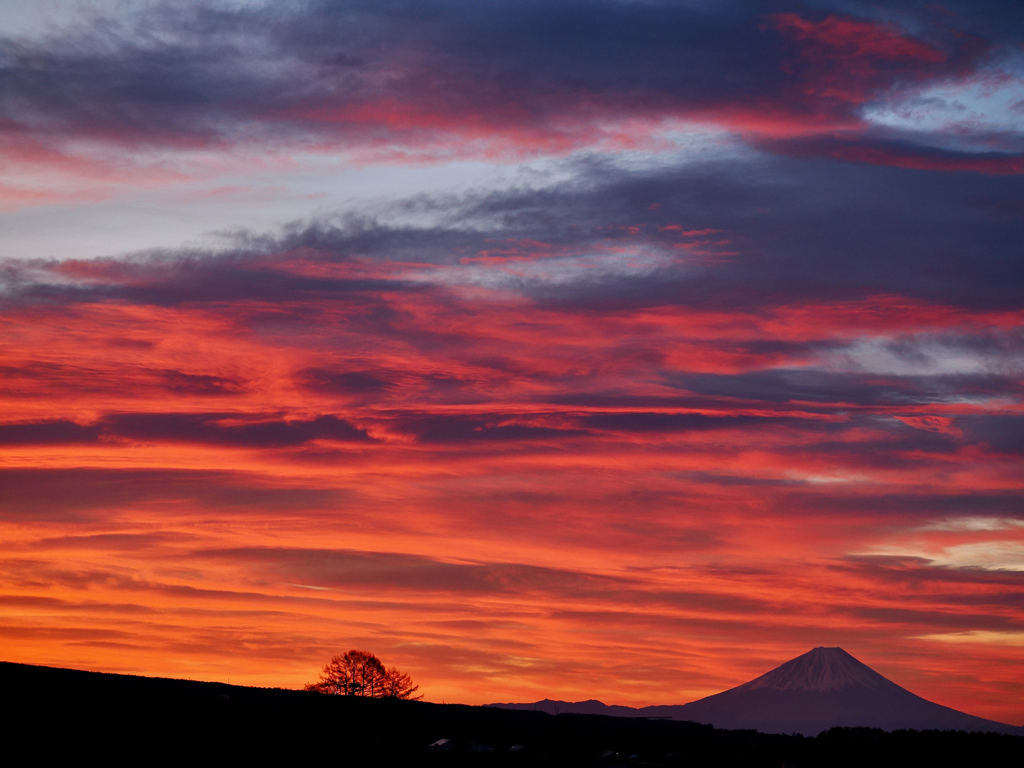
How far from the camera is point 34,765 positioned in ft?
327

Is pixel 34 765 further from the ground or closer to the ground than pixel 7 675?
closer to the ground

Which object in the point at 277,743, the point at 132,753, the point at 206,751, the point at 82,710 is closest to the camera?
the point at 132,753

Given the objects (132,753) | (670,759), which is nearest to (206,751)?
(132,753)

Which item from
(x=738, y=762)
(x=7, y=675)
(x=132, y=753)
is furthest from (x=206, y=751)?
(x=738, y=762)

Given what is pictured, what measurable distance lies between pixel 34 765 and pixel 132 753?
13990 millimetres

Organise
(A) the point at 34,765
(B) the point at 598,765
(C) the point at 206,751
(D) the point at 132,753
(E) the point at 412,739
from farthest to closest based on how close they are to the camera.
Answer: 1. (E) the point at 412,739
2. (B) the point at 598,765
3. (C) the point at 206,751
4. (D) the point at 132,753
5. (A) the point at 34,765

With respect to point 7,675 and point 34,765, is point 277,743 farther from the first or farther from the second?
point 7,675

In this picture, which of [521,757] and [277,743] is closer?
[277,743]

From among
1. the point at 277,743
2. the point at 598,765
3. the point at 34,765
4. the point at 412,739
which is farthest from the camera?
the point at 412,739

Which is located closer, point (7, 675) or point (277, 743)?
point (277, 743)

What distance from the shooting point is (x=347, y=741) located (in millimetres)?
160375

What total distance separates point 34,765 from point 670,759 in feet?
406

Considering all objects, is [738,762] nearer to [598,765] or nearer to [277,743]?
[598,765]

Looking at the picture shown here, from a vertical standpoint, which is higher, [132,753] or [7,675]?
[7,675]
